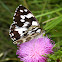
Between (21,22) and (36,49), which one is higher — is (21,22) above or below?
above

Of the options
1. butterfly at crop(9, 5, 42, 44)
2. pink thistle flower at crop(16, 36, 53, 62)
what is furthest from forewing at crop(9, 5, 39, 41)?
pink thistle flower at crop(16, 36, 53, 62)

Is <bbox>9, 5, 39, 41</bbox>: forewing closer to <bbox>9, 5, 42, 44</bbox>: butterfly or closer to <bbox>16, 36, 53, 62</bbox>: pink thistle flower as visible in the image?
<bbox>9, 5, 42, 44</bbox>: butterfly

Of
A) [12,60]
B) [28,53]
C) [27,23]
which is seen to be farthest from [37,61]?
[12,60]

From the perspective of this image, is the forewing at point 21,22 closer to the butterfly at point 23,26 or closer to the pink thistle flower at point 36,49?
the butterfly at point 23,26

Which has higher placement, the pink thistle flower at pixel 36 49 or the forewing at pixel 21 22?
the forewing at pixel 21 22

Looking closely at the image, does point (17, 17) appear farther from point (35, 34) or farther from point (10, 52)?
point (10, 52)

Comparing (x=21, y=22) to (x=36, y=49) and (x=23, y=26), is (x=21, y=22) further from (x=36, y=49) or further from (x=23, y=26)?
(x=36, y=49)

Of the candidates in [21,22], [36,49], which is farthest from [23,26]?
[36,49]

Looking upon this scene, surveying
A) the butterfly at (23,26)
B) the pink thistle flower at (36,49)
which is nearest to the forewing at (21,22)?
the butterfly at (23,26)
